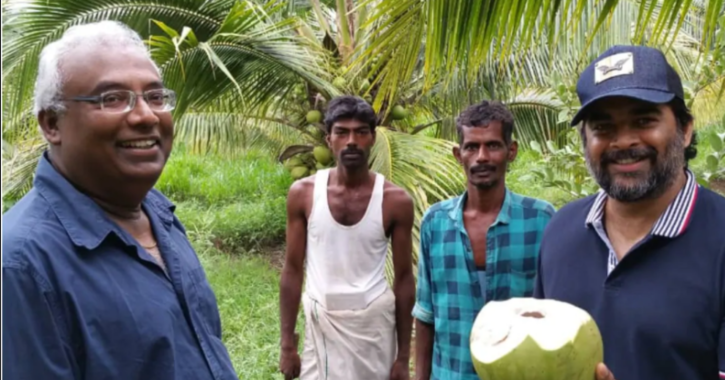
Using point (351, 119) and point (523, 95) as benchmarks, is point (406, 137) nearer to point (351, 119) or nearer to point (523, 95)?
point (523, 95)

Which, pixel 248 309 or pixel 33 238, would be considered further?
pixel 248 309

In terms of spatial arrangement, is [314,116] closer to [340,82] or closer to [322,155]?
[322,155]

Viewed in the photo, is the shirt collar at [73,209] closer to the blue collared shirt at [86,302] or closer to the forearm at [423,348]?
the blue collared shirt at [86,302]

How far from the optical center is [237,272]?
670 cm

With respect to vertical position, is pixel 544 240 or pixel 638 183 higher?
pixel 638 183

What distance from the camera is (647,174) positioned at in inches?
68.3

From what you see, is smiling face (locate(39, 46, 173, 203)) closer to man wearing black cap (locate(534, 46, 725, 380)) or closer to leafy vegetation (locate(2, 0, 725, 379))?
man wearing black cap (locate(534, 46, 725, 380))

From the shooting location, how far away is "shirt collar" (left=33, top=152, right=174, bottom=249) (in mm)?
1533

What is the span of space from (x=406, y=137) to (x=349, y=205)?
6.37 feet

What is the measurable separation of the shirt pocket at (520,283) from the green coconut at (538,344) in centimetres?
95

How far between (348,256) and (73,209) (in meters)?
1.66

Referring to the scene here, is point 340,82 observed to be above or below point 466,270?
above

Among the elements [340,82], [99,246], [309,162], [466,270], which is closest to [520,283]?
[466,270]

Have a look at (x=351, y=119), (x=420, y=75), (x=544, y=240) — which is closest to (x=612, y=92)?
(x=544, y=240)
